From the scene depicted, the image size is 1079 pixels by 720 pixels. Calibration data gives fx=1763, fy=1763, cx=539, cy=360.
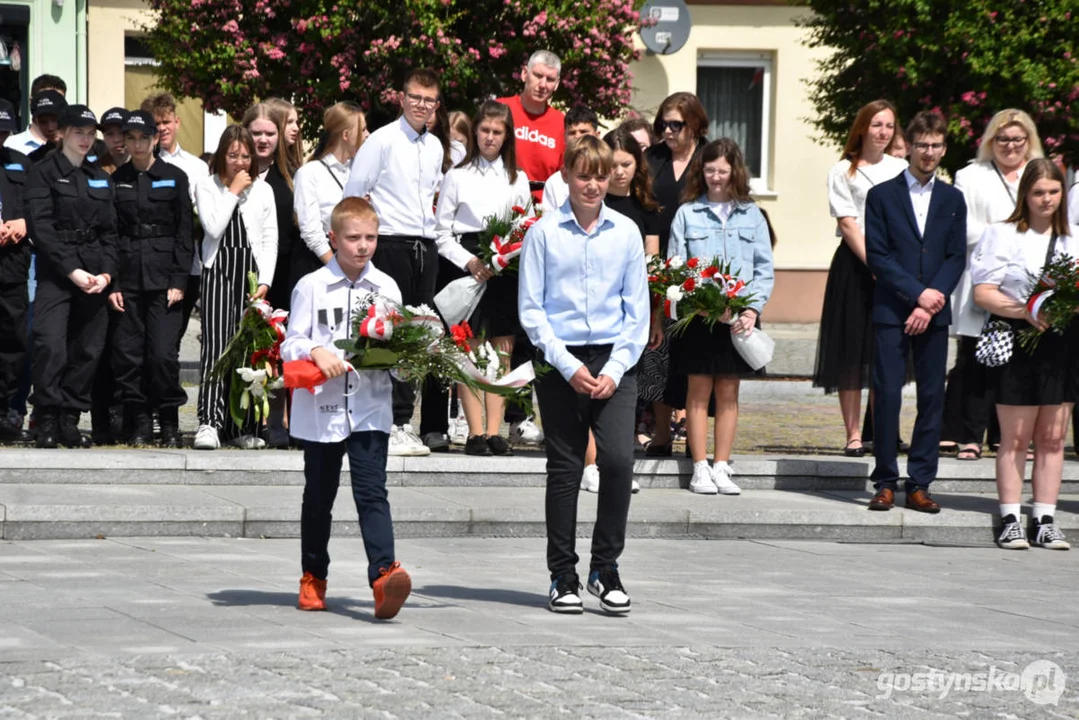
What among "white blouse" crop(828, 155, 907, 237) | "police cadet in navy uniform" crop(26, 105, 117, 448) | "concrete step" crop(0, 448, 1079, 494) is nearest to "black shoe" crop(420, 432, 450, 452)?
"concrete step" crop(0, 448, 1079, 494)

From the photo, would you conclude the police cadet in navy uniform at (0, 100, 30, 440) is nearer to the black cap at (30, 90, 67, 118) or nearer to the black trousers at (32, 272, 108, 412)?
the black trousers at (32, 272, 108, 412)

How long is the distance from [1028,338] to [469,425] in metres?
3.40

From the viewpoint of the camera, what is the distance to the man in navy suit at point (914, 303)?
10086 millimetres

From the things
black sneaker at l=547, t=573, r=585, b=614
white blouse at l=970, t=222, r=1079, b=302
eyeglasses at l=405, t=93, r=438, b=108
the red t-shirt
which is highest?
eyeglasses at l=405, t=93, r=438, b=108

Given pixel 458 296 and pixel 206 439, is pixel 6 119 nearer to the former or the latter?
pixel 206 439

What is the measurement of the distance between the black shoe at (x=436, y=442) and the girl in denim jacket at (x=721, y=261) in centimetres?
156

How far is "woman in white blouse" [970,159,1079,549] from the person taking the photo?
971 centimetres

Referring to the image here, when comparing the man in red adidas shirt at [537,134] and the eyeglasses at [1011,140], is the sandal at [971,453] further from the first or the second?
the man in red adidas shirt at [537,134]

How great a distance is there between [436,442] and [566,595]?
3824 mm

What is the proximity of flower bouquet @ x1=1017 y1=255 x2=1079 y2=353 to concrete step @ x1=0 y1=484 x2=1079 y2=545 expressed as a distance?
114 centimetres

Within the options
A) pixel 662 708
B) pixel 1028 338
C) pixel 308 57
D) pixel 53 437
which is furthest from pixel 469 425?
pixel 308 57

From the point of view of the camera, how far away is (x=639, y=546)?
9406 millimetres

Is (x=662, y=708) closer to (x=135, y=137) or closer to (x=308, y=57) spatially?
(x=135, y=137)

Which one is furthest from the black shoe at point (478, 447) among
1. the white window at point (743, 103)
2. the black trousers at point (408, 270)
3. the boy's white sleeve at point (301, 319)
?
the white window at point (743, 103)
